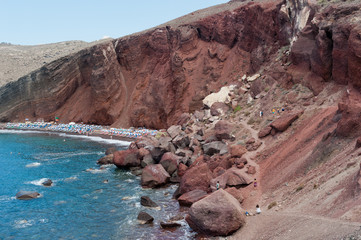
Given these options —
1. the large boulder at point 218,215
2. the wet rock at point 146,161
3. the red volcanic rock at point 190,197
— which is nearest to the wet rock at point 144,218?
the red volcanic rock at point 190,197

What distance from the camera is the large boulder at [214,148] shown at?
86.7 ft

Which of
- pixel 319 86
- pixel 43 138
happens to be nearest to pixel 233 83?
pixel 319 86

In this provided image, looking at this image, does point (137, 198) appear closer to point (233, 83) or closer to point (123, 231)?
point (123, 231)

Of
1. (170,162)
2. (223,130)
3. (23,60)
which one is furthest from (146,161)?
(23,60)

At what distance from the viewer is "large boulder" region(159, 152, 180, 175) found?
93.0 ft

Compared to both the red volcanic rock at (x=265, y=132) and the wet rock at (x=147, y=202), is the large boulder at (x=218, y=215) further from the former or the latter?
the red volcanic rock at (x=265, y=132)

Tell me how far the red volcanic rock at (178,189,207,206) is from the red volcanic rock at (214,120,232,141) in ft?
26.5

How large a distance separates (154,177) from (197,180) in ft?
16.6

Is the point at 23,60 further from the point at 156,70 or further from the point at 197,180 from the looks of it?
the point at 197,180

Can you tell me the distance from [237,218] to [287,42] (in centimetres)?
2435

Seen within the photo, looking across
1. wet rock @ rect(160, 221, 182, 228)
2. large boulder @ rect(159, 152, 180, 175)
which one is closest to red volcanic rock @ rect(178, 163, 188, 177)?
large boulder @ rect(159, 152, 180, 175)

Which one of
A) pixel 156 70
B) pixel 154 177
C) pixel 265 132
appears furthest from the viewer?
pixel 156 70

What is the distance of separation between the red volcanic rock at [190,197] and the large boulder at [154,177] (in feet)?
15.8

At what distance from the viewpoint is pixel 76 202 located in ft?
77.4
